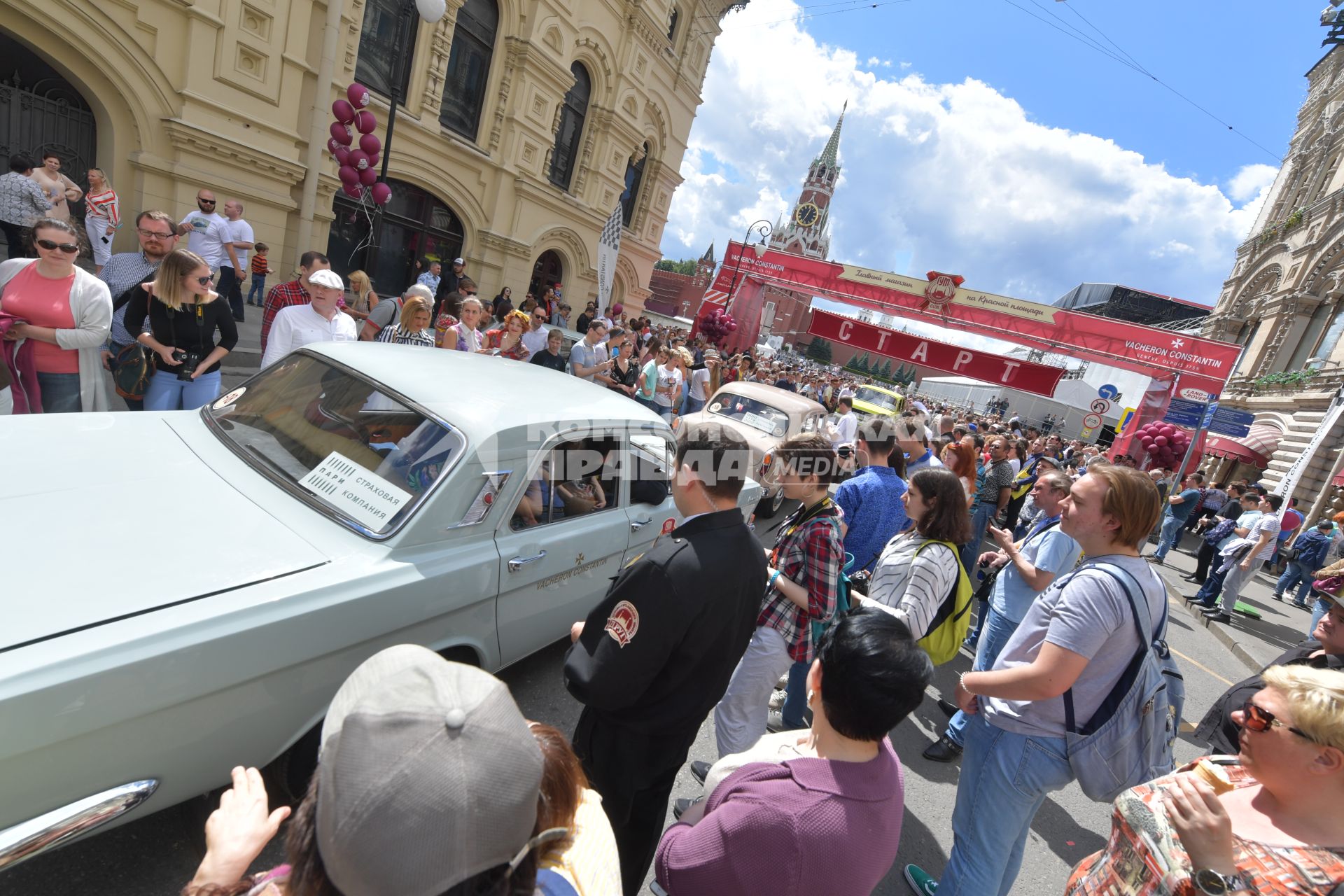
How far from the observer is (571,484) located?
310cm

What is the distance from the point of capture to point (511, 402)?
2.82m

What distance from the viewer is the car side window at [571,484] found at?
2.76 metres

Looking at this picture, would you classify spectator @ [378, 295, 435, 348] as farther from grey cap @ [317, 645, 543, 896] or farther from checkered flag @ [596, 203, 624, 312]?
checkered flag @ [596, 203, 624, 312]

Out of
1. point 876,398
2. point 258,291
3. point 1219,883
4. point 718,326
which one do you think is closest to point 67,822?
point 1219,883

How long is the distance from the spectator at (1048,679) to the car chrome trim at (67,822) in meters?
2.52

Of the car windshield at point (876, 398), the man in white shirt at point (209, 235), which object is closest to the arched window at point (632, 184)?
the car windshield at point (876, 398)

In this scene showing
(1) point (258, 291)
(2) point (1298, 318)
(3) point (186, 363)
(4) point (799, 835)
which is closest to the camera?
(4) point (799, 835)

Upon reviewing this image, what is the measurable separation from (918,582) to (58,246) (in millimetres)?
4997

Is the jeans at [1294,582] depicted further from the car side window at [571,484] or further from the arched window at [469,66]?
the arched window at [469,66]

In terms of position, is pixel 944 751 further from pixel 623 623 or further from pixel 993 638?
pixel 623 623

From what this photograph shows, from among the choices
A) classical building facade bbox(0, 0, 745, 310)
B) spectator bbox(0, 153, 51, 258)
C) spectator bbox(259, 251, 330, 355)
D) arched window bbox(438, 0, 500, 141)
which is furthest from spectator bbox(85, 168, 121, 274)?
arched window bbox(438, 0, 500, 141)

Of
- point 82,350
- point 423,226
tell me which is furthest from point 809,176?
point 82,350

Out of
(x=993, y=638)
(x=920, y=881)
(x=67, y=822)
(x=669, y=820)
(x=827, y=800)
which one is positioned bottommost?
(x=669, y=820)

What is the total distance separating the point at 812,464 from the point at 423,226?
1303 cm
